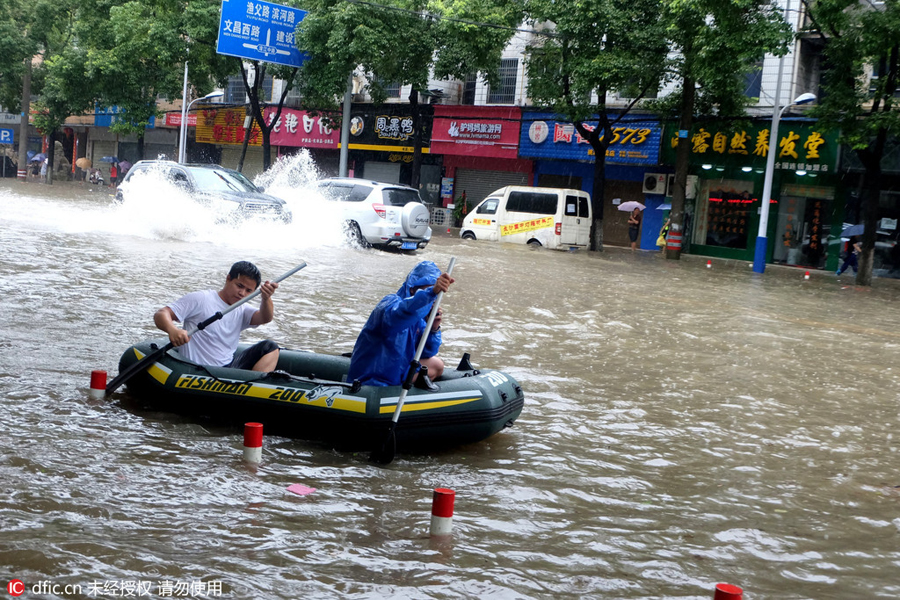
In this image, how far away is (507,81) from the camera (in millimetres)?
32875

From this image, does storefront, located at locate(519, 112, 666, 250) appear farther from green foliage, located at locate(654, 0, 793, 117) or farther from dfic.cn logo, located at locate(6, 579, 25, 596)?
dfic.cn logo, located at locate(6, 579, 25, 596)

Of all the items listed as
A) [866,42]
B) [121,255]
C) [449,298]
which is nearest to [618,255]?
[866,42]

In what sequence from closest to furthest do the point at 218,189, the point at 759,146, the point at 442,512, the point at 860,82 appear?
the point at 442,512
the point at 218,189
the point at 860,82
the point at 759,146

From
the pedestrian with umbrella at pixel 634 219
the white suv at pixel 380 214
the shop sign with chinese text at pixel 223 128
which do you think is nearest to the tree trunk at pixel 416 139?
the pedestrian with umbrella at pixel 634 219

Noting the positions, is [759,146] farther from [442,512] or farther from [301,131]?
[442,512]

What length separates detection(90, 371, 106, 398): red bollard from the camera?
709 cm

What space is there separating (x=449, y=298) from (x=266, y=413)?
8226mm

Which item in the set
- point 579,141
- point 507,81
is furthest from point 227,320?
point 507,81

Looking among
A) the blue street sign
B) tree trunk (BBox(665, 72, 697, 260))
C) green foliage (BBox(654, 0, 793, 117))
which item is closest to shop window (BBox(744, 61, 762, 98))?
tree trunk (BBox(665, 72, 697, 260))

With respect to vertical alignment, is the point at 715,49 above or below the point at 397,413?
above

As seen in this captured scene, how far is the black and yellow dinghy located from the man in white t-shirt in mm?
214

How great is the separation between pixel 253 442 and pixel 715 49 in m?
18.9

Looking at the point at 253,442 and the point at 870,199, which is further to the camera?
Answer: the point at 870,199

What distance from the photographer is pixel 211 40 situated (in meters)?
32.2
